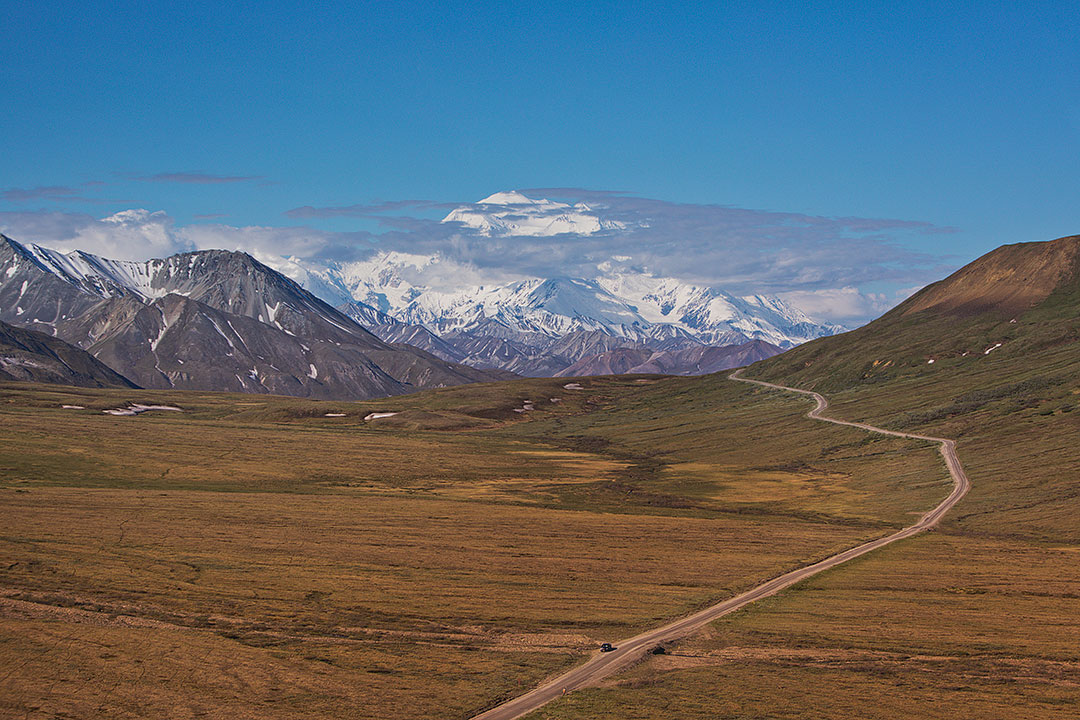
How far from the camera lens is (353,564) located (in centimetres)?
7394

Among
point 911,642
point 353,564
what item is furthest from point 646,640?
point 353,564

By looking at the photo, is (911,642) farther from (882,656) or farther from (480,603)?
(480,603)

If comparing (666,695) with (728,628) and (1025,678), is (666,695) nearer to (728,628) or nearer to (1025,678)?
(728,628)

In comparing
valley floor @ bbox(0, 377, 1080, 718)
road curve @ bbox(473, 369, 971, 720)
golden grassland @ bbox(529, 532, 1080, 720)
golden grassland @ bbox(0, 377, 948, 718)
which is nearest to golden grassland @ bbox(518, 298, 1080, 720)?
golden grassland @ bbox(529, 532, 1080, 720)

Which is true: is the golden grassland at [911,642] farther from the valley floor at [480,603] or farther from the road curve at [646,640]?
the road curve at [646,640]

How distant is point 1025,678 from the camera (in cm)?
4962

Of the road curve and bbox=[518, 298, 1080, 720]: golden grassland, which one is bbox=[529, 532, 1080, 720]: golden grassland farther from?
the road curve

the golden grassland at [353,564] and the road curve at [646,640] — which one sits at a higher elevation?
the golden grassland at [353,564]

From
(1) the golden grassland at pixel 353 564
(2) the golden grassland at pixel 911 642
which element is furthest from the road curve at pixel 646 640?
(1) the golden grassland at pixel 353 564

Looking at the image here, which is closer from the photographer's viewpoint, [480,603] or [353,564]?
[480,603]

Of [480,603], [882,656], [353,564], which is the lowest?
[882,656]

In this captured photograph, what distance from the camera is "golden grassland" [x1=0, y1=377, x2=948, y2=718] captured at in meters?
46.9

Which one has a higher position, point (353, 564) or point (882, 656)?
point (353, 564)

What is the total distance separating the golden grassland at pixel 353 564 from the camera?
46.9 m
